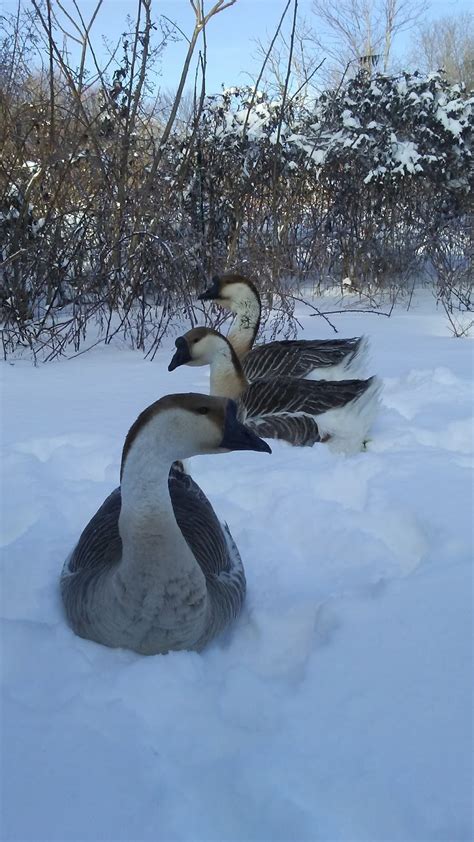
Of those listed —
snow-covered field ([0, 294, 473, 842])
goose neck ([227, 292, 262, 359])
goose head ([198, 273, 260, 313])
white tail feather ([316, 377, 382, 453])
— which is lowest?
snow-covered field ([0, 294, 473, 842])

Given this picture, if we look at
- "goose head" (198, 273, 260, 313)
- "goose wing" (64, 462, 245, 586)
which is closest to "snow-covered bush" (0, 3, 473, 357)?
"goose head" (198, 273, 260, 313)

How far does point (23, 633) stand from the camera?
6.79ft

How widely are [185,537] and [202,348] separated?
2177 millimetres

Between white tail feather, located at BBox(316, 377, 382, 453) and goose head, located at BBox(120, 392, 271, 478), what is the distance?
2.03 metres

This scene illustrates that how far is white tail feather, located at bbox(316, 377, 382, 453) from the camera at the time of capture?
373 centimetres

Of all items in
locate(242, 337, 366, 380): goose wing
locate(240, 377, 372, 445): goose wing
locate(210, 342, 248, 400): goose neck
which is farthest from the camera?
locate(242, 337, 366, 380): goose wing

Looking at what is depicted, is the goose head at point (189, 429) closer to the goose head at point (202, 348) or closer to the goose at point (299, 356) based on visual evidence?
the goose head at point (202, 348)

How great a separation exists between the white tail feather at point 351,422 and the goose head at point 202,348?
0.80 meters

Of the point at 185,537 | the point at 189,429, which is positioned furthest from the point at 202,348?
the point at 189,429

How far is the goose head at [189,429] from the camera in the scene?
172 centimetres

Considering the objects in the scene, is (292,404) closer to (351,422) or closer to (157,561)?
(351,422)

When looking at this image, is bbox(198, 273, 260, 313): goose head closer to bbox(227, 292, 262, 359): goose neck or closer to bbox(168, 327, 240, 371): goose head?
bbox(227, 292, 262, 359): goose neck

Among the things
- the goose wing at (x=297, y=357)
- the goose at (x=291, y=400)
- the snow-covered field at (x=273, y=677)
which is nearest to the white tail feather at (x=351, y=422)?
the goose at (x=291, y=400)

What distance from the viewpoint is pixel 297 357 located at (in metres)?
4.84
